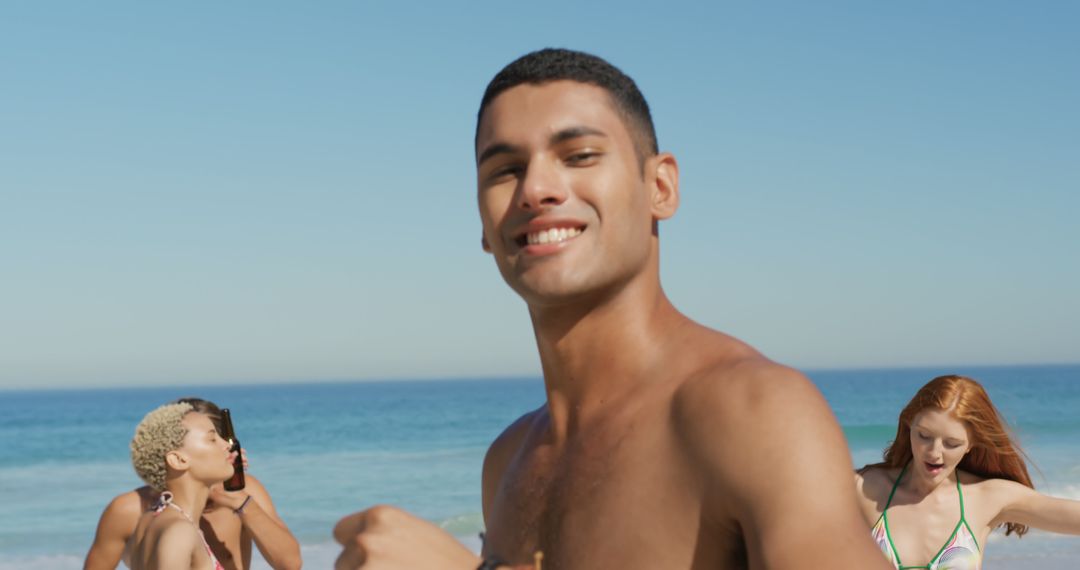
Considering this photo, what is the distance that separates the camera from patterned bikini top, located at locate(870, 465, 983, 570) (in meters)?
5.55

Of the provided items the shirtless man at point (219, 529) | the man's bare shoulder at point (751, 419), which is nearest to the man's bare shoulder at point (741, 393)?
the man's bare shoulder at point (751, 419)

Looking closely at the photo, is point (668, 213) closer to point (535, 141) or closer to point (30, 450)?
point (535, 141)

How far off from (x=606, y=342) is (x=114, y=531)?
15.3 ft

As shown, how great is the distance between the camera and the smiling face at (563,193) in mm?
1746

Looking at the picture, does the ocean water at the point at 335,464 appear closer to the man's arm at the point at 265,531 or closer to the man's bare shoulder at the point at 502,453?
the man's arm at the point at 265,531

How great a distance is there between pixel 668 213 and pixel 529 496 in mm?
473

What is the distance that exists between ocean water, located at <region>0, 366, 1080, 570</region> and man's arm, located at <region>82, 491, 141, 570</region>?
4.24 m

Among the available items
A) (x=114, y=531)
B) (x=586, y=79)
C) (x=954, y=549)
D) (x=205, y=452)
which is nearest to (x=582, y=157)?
(x=586, y=79)

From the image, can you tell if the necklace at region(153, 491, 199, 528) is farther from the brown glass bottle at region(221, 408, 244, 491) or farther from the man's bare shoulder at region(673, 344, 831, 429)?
the man's bare shoulder at region(673, 344, 831, 429)

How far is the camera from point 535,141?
1.77 meters

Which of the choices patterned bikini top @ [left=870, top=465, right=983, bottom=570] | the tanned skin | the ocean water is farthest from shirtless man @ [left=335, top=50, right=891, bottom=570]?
the ocean water

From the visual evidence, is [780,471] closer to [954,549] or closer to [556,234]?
[556,234]

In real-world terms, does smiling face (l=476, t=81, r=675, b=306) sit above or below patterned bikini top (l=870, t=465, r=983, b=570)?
above

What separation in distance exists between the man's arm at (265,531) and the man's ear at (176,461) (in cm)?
71
